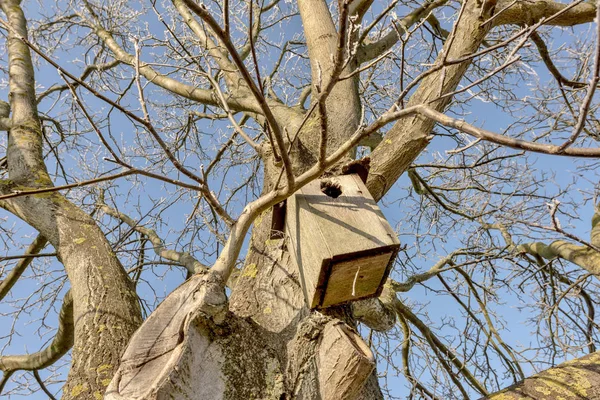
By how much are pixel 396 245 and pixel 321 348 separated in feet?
1.43

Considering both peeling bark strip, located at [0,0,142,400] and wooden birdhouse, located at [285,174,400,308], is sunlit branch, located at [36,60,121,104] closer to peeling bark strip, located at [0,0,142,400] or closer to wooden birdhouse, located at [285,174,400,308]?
peeling bark strip, located at [0,0,142,400]

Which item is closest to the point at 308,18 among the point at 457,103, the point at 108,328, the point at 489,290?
the point at 457,103

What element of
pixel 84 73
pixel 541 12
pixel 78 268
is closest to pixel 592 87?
pixel 78 268

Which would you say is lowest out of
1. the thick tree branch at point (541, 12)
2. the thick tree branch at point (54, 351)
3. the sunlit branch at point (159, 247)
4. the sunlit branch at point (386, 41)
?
the thick tree branch at point (54, 351)

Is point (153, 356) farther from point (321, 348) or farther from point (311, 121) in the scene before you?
point (311, 121)

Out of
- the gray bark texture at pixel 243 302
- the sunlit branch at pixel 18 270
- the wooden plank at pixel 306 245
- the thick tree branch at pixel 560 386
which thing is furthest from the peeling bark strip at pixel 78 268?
the thick tree branch at pixel 560 386

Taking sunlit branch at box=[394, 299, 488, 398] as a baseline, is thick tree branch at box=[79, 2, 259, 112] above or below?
above

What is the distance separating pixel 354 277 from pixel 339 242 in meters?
0.19

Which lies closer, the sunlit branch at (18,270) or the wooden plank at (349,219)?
the wooden plank at (349,219)

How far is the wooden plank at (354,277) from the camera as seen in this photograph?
5.52 ft

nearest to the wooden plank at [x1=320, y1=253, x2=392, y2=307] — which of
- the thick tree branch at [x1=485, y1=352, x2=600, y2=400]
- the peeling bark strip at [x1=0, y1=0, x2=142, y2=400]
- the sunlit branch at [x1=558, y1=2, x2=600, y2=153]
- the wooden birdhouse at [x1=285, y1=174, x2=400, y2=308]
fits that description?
the wooden birdhouse at [x1=285, y1=174, x2=400, y2=308]

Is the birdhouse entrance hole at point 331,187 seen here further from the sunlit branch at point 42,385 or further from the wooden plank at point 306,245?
the sunlit branch at point 42,385

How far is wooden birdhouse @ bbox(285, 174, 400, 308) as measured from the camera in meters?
1.65

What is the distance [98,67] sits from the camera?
3775 millimetres
